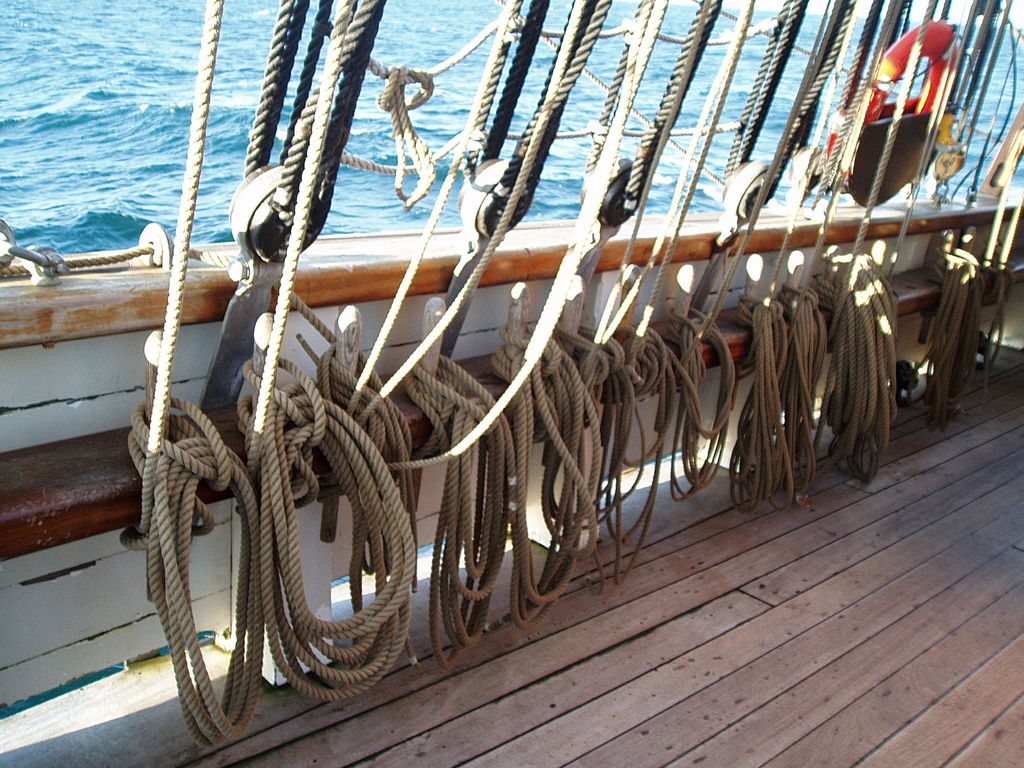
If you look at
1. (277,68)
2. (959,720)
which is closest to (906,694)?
(959,720)

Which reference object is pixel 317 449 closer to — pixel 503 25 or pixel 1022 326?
pixel 503 25

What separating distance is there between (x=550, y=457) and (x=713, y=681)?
0.53 m

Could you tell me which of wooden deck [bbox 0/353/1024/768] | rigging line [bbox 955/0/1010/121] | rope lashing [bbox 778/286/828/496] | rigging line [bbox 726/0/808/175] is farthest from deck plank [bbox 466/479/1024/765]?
rigging line [bbox 955/0/1010/121]

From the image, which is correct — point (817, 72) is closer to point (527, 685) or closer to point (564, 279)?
point (564, 279)

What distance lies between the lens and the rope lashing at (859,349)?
248 cm

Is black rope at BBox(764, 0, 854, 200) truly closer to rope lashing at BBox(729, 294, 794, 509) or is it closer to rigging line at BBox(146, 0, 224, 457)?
rope lashing at BBox(729, 294, 794, 509)

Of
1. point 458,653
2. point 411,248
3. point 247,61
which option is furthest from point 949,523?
point 247,61

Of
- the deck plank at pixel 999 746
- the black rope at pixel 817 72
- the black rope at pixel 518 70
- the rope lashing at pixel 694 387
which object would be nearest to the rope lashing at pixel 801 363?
the rope lashing at pixel 694 387

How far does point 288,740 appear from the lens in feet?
5.14

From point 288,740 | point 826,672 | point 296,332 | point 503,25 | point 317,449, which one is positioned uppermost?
point 503,25

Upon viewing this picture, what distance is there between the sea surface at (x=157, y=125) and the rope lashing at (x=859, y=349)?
4.46ft

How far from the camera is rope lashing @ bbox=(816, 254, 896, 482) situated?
248 centimetres

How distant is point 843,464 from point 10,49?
8307mm

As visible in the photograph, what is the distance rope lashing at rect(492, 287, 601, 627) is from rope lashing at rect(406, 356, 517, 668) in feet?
0.11
